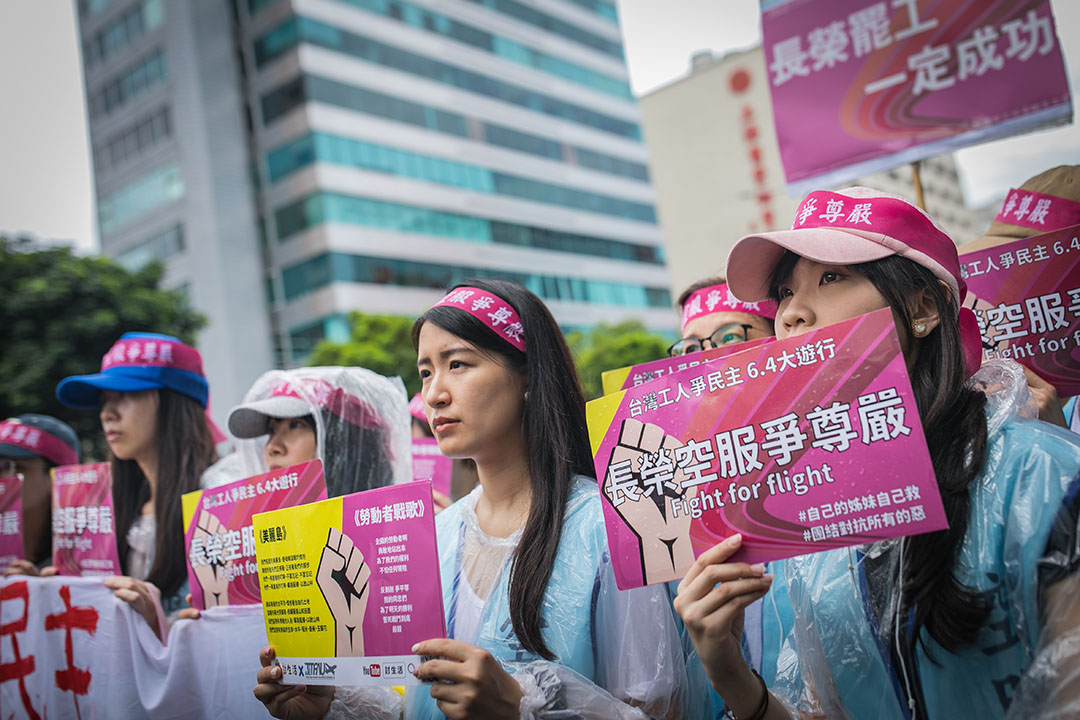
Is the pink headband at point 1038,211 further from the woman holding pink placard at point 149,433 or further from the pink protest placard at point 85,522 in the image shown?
the pink protest placard at point 85,522

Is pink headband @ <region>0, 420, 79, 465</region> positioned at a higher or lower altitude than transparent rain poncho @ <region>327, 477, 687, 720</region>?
higher

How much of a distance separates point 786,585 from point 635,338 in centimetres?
2918

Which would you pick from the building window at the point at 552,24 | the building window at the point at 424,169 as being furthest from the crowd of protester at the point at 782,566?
the building window at the point at 552,24

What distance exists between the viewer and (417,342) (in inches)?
98.3

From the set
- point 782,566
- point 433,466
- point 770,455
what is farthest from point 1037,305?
point 433,466

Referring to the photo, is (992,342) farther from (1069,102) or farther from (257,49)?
(257,49)

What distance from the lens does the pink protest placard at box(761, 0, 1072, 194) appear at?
3.57 metres

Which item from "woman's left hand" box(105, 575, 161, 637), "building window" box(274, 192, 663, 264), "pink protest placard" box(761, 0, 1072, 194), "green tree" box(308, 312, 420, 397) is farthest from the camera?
"building window" box(274, 192, 663, 264)

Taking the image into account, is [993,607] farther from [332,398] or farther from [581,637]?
[332,398]

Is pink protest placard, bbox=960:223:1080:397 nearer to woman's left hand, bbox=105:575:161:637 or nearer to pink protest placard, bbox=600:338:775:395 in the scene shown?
pink protest placard, bbox=600:338:775:395

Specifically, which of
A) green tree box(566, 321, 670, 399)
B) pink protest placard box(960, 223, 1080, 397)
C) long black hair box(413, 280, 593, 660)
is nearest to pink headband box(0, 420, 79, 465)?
long black hair box(413, 280, 593, 660)

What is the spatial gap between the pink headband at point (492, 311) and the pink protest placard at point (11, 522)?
265 centimetres

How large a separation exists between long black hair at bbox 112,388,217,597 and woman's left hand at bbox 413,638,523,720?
6.53 ft

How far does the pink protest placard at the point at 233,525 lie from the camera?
264cm
